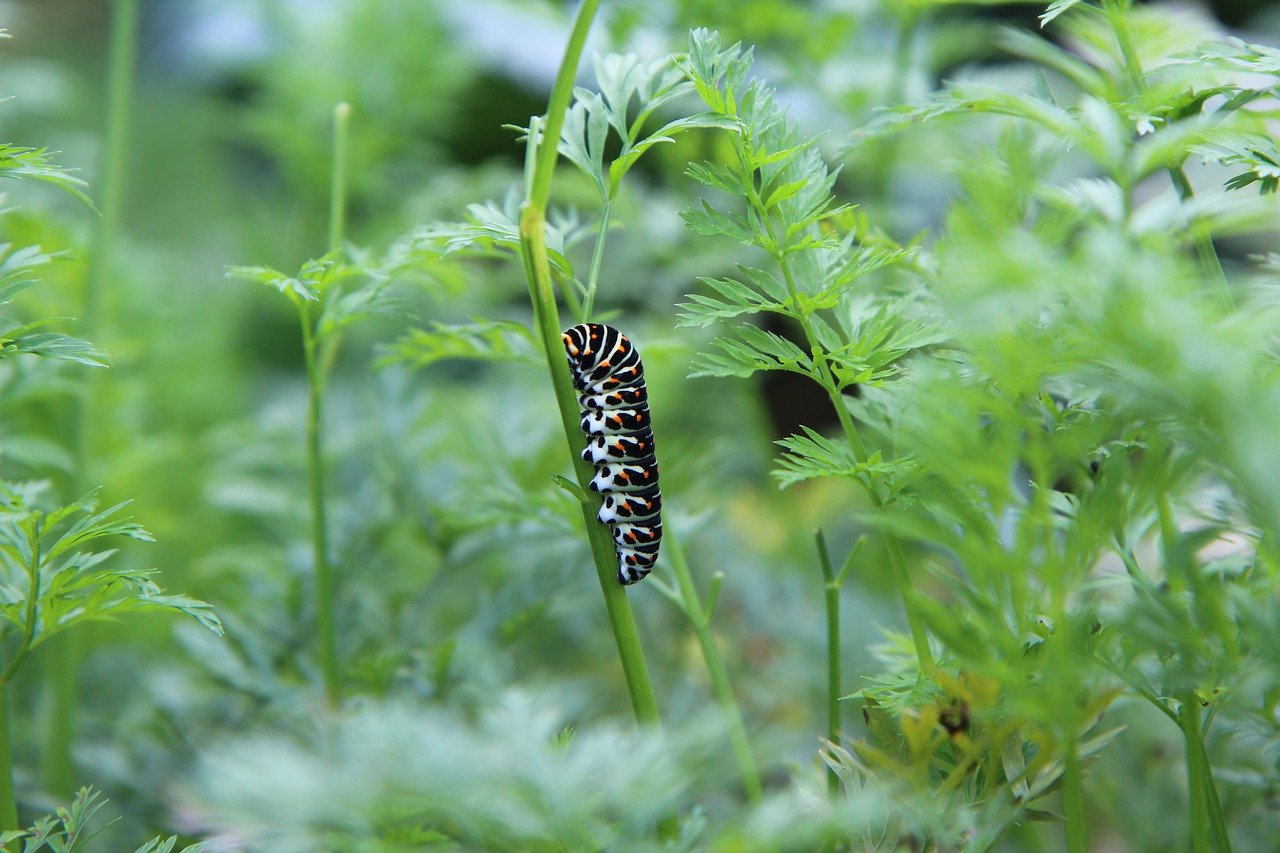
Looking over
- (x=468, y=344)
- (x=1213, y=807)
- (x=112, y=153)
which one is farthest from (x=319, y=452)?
(x=1213, y=807)

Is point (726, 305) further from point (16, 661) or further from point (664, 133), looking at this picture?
point (16, 661)

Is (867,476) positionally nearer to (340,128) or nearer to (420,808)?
(420,808)

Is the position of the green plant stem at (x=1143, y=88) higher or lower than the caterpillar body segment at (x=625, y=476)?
higher

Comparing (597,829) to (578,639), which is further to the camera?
(578,639)

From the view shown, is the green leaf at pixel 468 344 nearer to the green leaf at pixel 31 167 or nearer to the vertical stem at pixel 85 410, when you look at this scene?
the green leaf at pixel 31 167

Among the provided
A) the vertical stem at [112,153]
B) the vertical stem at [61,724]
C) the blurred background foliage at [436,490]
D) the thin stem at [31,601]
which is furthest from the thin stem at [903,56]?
the vertical stem at [61,724]

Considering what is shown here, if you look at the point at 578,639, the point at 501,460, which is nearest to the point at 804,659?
the point at 578,639
